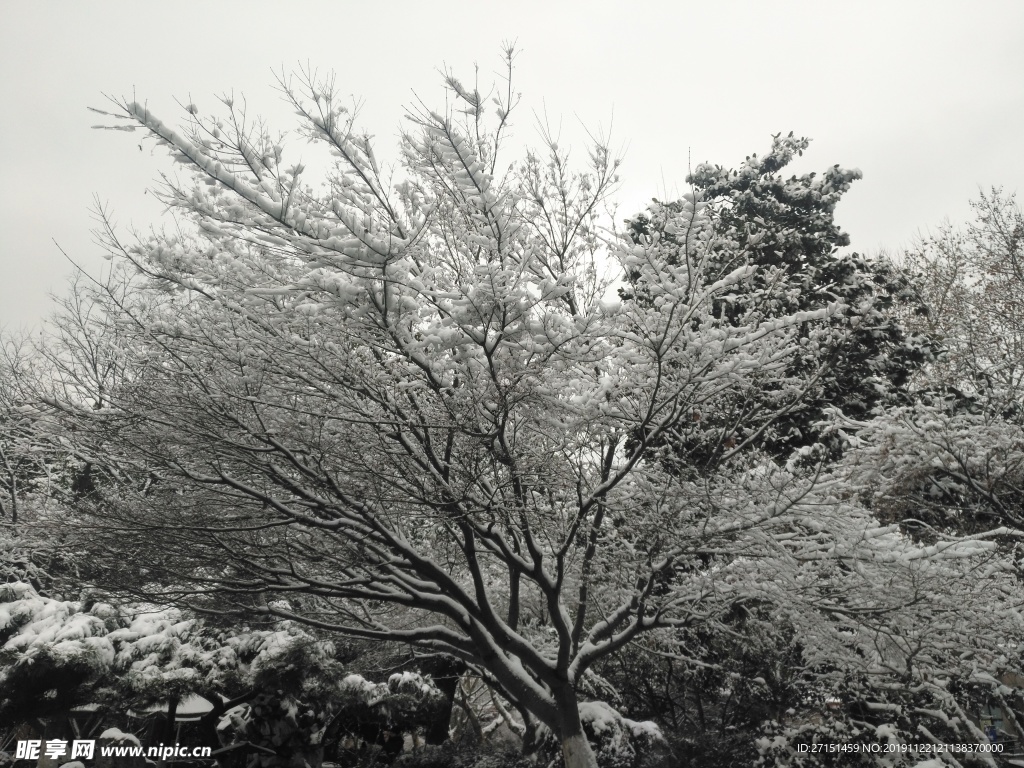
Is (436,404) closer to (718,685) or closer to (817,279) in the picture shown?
(718,685)

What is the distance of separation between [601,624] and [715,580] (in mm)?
1164

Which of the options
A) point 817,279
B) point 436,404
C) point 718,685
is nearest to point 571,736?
point 436,404

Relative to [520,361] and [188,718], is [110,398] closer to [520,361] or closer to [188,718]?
[520,361]

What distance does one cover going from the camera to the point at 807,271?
11.4 metres

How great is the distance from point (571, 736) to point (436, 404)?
3289mm

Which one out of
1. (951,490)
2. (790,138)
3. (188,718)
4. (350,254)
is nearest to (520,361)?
(350,254)

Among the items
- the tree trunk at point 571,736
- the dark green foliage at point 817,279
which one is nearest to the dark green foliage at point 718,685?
the tree trunk at point 571,736

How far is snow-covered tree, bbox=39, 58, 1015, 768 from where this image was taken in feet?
12.7

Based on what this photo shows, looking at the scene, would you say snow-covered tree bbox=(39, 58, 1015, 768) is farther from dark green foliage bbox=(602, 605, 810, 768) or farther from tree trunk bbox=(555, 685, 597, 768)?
dark green foliage bbox=(602, 605, 810, 768)

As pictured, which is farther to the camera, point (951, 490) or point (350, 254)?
point (951, 490)

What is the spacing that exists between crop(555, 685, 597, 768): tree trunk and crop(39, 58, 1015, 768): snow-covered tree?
2 centimetres

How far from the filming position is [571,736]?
18.4 feet

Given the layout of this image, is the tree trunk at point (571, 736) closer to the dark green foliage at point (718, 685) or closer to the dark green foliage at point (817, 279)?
the dark green foliage at point (718, 685)

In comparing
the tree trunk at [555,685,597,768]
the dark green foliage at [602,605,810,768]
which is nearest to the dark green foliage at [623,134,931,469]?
the dark green foliage at [602,605,810,768]
